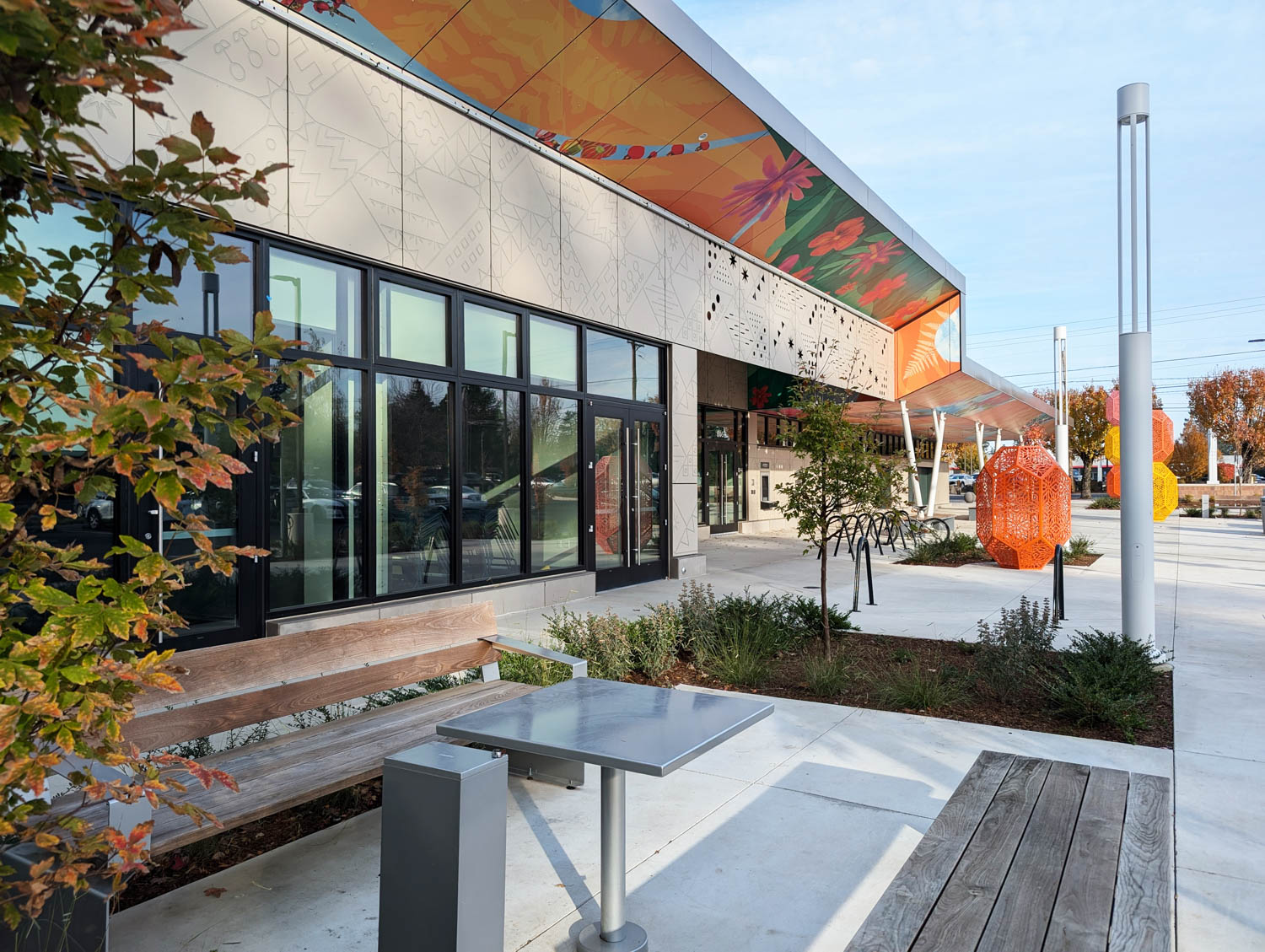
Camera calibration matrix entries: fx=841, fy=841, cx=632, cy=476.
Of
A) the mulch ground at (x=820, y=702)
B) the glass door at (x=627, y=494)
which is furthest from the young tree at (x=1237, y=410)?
the mulch ground at (x=820, y=702)

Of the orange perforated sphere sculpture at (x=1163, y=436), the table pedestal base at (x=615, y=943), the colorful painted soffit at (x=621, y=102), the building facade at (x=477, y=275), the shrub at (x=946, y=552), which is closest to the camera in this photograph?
the table pedestal base at (x=615, y=943)

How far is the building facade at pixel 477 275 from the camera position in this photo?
715cm

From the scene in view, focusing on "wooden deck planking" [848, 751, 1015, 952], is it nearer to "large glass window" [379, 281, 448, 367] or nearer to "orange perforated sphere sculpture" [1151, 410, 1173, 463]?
"large glass window" [379, 281, 448, 367]

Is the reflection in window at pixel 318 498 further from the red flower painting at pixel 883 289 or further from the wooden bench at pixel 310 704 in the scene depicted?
the red flower painting at pixel 883 289

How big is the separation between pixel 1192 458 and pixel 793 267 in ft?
158

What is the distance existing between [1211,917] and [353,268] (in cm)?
783

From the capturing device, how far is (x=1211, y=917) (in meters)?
3.02

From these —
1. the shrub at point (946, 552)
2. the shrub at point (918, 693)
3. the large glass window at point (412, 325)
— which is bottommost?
the shrub at point (918, 693)

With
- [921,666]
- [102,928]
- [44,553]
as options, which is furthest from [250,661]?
[921,666]

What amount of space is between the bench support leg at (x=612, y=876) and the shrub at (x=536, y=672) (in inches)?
93.8

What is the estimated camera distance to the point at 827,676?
611 centimetres

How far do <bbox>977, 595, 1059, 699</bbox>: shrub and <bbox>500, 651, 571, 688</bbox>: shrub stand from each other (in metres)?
2.99

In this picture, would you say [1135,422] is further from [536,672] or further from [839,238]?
[839,238]

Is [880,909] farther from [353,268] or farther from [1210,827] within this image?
[353,268]
